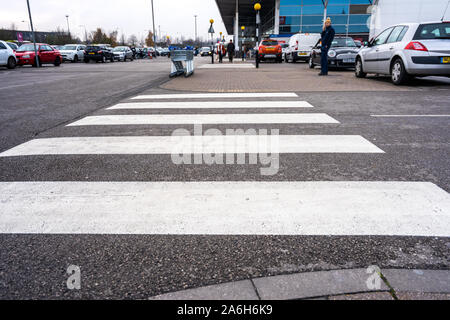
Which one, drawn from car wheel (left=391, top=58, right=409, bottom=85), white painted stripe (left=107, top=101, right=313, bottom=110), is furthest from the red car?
car wheel (left=391, top=58, right=409, bottom=85)

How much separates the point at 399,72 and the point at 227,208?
9.42 m

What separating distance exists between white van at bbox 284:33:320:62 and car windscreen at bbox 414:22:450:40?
1439 cm

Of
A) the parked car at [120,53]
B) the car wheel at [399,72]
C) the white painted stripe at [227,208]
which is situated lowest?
the white painted stripe at [227,208]

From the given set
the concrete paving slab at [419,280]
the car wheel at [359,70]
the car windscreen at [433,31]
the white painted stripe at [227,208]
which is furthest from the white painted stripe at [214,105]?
the car wheel at [359,70]

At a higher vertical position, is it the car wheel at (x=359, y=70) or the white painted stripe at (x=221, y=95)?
the car wheel at (x=359, y=70)

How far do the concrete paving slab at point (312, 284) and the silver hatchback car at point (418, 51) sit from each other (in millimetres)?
9183

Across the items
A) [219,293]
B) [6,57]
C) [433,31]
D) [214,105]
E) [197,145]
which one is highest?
[433,31]

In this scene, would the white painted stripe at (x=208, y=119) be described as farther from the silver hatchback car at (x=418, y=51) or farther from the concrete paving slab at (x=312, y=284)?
the silver hatchback car at (x=418, y=51)

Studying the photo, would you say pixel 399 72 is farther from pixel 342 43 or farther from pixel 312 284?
pixel 312 284

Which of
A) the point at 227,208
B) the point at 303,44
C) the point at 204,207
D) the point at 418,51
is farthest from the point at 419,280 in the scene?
the point at 303,44

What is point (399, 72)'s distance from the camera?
32.6ft

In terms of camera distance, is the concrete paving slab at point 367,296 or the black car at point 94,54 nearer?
the concrete paving slab at point 367,296

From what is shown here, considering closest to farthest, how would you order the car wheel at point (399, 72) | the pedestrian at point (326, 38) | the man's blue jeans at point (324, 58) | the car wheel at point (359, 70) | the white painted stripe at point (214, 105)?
1. the white painted stripe at point (214, 105)
2. the car wheel at point (399, 72)
3. the car wheel at point (359, 70)
4. the pedestrian at point (326, 38)
5. the man's blue jeans at point (324, 58)

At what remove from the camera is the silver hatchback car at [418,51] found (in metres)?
9.03
